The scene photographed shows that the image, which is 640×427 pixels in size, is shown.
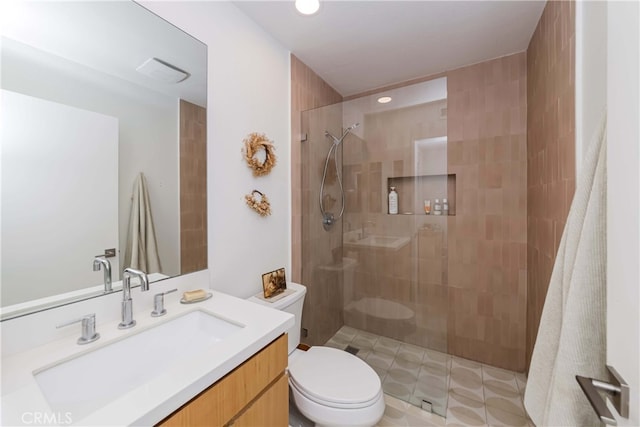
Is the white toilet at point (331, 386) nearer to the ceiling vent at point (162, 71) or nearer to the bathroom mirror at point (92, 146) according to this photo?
the bathroom mirror at point (92, 146)

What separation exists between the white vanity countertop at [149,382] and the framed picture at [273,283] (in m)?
0.49

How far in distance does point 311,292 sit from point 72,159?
1.61 meters

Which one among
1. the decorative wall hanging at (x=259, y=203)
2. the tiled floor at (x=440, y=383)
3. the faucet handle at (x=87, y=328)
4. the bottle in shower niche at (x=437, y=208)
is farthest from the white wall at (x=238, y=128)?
the bottle in shower niche at (x=437, y=208)

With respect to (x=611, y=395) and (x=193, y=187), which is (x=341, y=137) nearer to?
(x=193, y=187)

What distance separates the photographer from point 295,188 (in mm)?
1888

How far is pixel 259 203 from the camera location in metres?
1.57

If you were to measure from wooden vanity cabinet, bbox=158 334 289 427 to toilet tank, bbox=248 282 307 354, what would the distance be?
0.49 meters

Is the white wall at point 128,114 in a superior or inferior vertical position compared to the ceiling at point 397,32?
inferior

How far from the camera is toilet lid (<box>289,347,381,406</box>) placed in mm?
1169

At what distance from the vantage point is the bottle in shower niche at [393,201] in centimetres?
188

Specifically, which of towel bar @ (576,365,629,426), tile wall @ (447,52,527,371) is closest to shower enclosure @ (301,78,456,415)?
tile wall @ (447,52,527,371)

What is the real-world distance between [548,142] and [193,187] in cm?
189

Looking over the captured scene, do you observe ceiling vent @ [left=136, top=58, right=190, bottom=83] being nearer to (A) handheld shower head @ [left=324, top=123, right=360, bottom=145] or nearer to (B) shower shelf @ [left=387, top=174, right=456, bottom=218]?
(A) handheld shower head @ [left=324, top=123, right=360, bottom=145]

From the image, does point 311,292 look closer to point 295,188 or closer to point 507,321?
point 295,188
